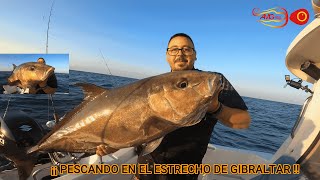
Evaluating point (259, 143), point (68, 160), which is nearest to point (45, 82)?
point (68, 160)

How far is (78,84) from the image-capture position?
117 inches

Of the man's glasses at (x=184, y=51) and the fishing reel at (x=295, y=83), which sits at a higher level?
the man's glasses at (x=184, y=51)

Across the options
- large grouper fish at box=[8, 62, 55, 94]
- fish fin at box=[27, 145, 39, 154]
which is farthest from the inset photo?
fish fin at box=[27, 145, 39, 154]

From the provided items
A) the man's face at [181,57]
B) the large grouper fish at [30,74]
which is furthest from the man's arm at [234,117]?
the large grouper fish at [30,74]

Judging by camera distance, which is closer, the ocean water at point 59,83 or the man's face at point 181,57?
the man's face at point 181,57

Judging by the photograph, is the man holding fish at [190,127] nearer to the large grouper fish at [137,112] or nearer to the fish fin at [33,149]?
the large grouper fish at [137,112]

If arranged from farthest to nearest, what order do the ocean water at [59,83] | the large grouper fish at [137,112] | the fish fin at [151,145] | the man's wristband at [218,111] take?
the ocean water at [59,83] → the man's wristband at [218,111] → the fish fin at [151,145] → the large grouper fish at [137,112]

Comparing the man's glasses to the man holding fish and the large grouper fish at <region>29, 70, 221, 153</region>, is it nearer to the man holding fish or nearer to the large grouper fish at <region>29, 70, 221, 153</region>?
the man holding fish

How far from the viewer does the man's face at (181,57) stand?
10.2 feet

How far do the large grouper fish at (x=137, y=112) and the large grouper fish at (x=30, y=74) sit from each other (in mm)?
3975

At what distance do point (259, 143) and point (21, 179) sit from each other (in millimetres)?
14502

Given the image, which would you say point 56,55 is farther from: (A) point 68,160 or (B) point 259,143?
(B) point 259,143

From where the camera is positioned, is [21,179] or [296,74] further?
[296,74]

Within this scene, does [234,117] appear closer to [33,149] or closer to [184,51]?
[184,51]
